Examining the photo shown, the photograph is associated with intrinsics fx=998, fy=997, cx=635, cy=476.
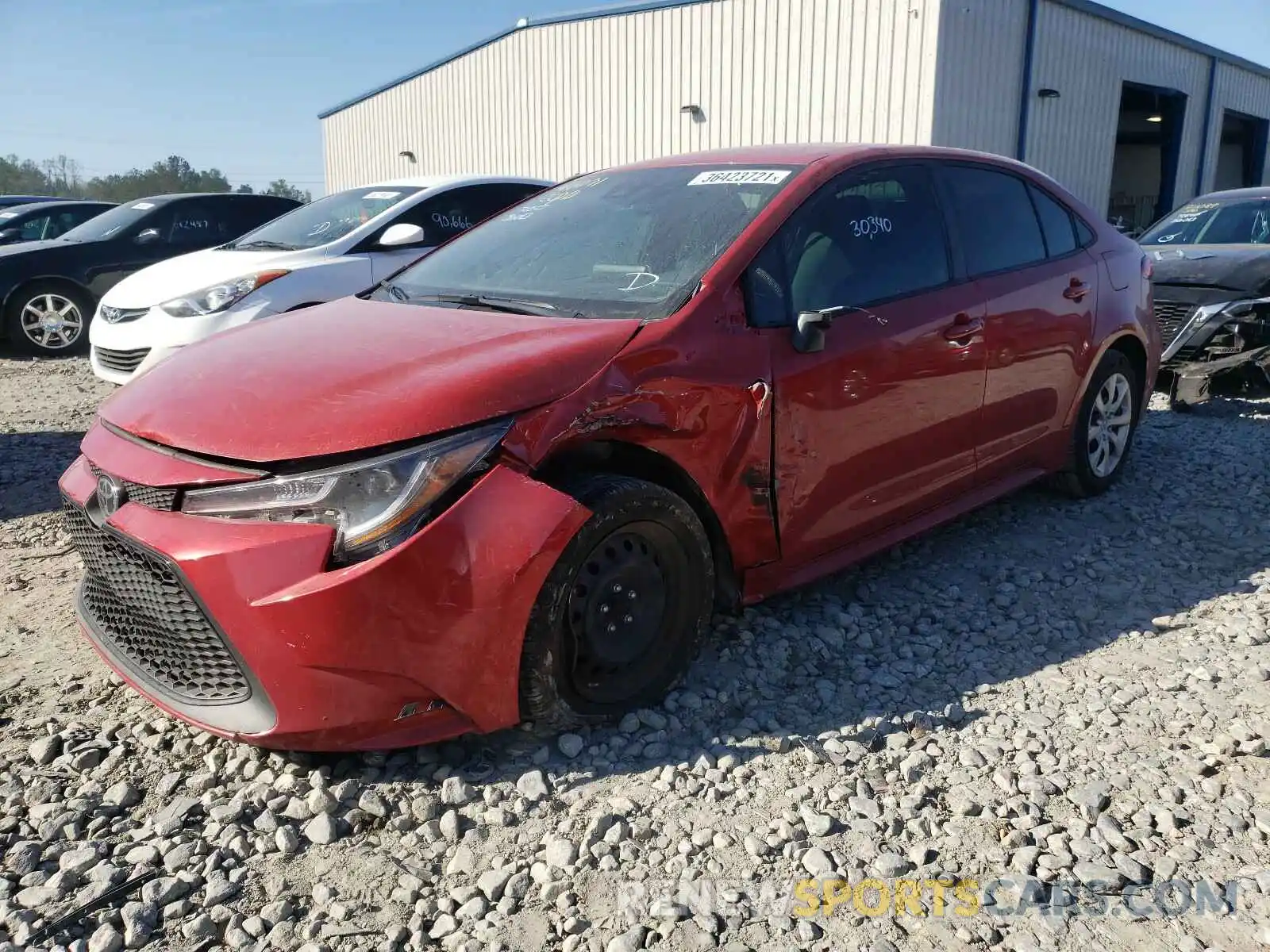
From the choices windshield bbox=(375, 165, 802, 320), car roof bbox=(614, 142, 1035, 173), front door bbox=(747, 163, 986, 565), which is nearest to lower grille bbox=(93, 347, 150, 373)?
windshield bbox=(375, 165, 802, 320)

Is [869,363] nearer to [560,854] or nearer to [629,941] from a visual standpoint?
→ [560,854]

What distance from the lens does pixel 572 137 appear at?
17.8m

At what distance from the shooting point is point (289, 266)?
666 cm

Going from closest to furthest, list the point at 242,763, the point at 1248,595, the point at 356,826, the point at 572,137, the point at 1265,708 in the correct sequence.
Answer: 1. the point at 356,826
2. the point at 242,763
3. the point at 1265,708
4. the point at 1248,595
5. the point at 572,137

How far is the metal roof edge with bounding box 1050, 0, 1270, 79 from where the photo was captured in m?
15.4

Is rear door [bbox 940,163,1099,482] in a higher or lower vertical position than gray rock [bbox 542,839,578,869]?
higher

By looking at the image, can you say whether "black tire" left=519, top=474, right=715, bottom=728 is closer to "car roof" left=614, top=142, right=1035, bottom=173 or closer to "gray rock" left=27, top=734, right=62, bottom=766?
"gray rock" left=27, top=734, right=62, bottom=766

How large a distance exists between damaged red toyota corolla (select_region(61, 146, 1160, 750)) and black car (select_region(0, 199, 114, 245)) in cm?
1166

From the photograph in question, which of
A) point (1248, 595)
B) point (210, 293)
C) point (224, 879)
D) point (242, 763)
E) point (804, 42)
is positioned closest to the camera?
point (224, 879)

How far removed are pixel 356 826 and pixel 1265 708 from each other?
2.63 meters

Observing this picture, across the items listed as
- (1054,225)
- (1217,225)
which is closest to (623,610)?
(1054,225)

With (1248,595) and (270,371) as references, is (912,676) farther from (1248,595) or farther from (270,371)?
(270,371)

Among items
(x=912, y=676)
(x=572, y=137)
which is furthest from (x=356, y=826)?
(x=572, y=137)

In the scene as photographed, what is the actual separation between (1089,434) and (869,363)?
198 cm
